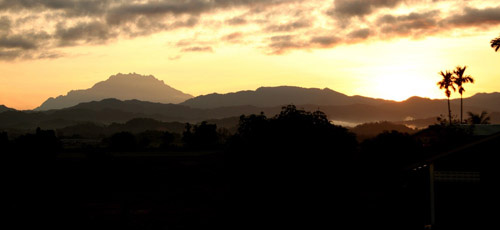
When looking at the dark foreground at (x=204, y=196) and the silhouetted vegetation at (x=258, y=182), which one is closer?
the dark foreground at (x=204, y=196)

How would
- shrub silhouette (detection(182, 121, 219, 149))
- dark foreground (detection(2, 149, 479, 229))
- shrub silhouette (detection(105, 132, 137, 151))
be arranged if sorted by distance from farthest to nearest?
shrub silhouette (detection(182, 121, 219, 149))
shrub silhouette (detection(105, 132, 137, 151))
dark foreground (detection(2, 149, 479, 229))

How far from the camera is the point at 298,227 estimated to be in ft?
58.3

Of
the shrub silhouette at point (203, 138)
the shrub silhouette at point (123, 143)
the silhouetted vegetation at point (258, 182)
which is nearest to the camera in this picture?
the silhouetted vegetation at point (258, 182)

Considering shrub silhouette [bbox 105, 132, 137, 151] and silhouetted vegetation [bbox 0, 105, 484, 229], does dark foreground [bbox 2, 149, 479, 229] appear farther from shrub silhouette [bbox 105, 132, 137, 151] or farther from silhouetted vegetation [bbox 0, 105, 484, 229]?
shrub silhouette [bbox 105, 132, 137, 151]

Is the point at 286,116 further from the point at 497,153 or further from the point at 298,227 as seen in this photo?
the point at 497,153

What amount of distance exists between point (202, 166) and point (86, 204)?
3110cm

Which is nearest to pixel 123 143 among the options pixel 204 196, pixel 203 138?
pixel 203 138

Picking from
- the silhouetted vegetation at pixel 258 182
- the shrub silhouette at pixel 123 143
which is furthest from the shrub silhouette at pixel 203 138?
the silhouetted vegetation at pixel 258 182

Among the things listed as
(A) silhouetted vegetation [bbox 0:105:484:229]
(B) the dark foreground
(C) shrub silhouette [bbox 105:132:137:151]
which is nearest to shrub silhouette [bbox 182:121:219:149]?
(C) shrub silhouette [bbox 105:132:137:151]

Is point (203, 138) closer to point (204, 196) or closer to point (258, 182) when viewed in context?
point (204, 196)

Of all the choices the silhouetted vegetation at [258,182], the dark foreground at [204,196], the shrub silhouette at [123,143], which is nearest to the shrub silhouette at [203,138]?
the shrub silhouette at [123,143]

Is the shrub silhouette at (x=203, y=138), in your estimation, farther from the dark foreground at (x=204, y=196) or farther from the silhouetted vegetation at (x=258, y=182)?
the dark foreground at (x=204, y=196)

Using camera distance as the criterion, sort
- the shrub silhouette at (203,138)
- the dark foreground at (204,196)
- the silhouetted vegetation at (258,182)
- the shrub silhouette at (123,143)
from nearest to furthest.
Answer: the dark foreground at (204,196) → the silhouetted vegetation at (258,182) → the shrub silhouette at (123,143) → the shrub silhouette at (203,138)

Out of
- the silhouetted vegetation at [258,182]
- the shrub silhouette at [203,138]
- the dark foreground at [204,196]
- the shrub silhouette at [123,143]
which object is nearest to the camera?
the dark foreground at [204,196]
